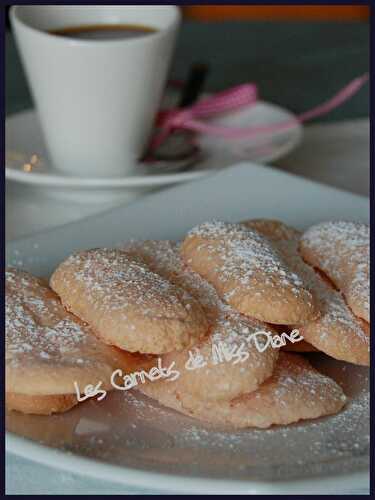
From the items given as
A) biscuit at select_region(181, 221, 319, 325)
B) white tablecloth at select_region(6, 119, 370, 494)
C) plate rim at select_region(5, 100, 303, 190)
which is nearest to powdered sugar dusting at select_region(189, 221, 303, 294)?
biscuit at select_region(181, 221, 319, 325)

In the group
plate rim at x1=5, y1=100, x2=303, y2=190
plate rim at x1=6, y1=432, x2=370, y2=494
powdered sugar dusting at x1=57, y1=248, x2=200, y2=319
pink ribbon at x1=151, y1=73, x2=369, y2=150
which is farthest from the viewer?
pink ribbon at x1=151, y1=73, x2=369, y2=150

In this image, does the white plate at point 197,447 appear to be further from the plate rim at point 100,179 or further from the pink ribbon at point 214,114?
the pink ribbon at point 214,114

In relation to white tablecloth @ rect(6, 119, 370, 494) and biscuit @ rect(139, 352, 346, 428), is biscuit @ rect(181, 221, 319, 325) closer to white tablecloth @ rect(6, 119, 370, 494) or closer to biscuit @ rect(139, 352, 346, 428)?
biscuit @ rect(139, 352, 346, 428)

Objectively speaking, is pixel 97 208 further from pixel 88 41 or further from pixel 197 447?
pixel 197 447

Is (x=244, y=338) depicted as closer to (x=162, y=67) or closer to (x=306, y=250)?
(x=306, y=250)

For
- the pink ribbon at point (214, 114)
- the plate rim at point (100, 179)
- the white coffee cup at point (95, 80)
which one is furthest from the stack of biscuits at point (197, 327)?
the pink ribbon at point (214, 114)

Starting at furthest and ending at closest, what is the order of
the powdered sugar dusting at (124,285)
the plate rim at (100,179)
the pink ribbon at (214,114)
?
1. the pink ribbon at (214,114)
2. the plate rim at (100,179)
3. the powdered sugar dusting at (124,285)

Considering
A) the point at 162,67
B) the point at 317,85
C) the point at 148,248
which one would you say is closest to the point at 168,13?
the point at 162,67
